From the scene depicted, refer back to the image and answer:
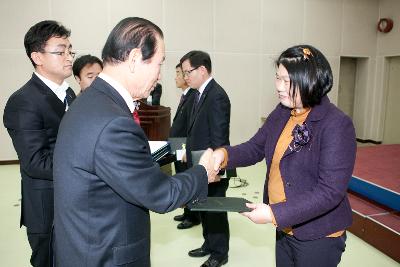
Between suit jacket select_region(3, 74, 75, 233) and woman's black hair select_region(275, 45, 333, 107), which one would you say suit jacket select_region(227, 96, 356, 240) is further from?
suit jacket select_region(3, 74, 75, 233)

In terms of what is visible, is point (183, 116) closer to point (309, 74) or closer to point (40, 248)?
point (40, 248)

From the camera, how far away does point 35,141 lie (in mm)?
1537

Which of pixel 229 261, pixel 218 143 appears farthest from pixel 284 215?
pixel 229 261

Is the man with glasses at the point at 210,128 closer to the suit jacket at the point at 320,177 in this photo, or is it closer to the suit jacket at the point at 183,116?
the suit jacket at the point at 183,116

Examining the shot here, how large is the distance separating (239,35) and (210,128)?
455cm

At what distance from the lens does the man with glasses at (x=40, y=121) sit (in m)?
1.54

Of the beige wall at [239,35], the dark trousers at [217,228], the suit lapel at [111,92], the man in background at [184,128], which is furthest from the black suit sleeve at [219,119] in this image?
the beige wall at [239,35]

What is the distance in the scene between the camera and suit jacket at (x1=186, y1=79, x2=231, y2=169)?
2.47 meters

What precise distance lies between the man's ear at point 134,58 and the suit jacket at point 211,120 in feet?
4.73

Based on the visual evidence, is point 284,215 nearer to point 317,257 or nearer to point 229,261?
point 317,257

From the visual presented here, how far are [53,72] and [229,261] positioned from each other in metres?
1.94

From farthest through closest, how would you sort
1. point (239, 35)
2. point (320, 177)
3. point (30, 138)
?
point (239, 35), point (30, 138), point (320, 177)

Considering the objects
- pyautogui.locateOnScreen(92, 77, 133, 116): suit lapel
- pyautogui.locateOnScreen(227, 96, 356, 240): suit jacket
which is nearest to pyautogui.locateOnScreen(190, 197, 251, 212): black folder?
pyautogui.locateOnScreen(227, 96, 356, 240): suit jacket

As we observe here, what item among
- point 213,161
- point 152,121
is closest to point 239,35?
point 152,121
